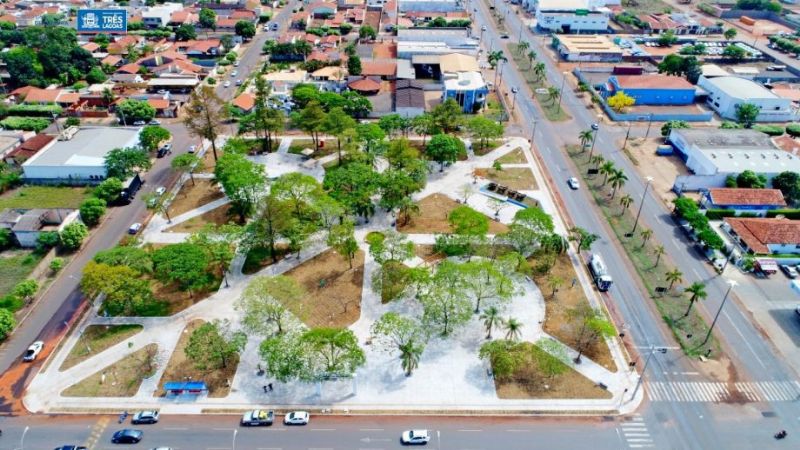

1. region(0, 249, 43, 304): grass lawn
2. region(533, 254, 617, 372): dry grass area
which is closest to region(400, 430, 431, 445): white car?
region(533, 254, 617, 372): dry grass area

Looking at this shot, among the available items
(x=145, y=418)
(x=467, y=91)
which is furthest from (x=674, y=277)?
Result: (x=145, y=418)

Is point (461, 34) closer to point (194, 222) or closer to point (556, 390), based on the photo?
point (194, 222)

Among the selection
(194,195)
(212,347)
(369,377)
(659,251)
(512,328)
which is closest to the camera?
(212,347)

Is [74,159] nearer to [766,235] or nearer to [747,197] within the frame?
[766,235]

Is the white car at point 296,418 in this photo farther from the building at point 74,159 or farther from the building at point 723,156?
the building at point 723,156

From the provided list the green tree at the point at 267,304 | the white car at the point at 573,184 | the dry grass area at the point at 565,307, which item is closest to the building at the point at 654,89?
the white car at the point at 573,184

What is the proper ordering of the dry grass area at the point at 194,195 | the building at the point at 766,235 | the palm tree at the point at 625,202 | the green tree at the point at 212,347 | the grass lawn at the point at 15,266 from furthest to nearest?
the dry grass area at the point at 194,195
the palm tree at the point at 625,202
the building at the point at 766,235
the grass lawn at the point at 15,266
the green tree at the point at 212,347

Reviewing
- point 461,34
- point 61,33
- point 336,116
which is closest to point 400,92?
point 336,116
